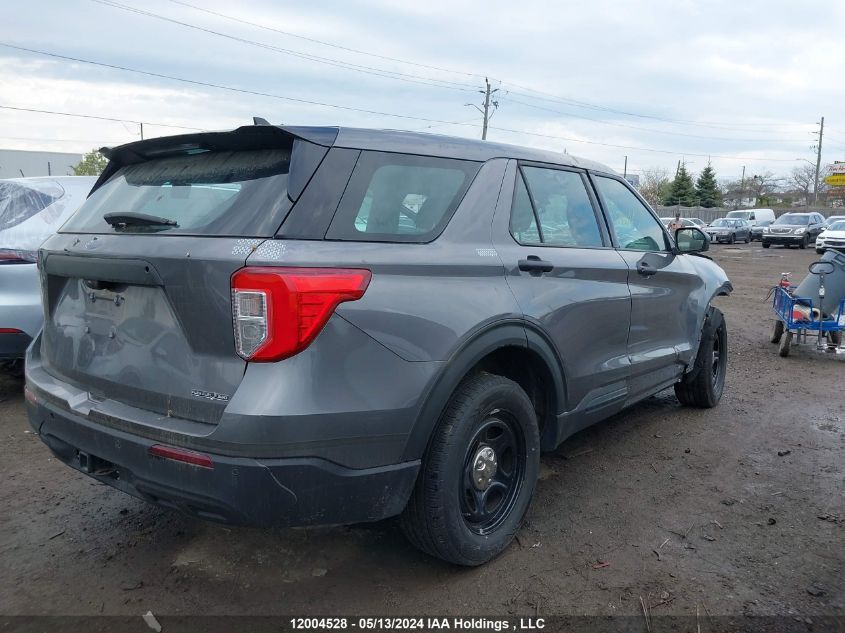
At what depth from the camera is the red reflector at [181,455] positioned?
2.28m

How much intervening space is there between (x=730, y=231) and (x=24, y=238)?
37850mm

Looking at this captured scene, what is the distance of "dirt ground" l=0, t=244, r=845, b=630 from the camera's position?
9.11 feet

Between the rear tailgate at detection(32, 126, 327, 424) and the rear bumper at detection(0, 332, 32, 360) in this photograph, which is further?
the rear bumper at detection(0, 332, 32, 360)

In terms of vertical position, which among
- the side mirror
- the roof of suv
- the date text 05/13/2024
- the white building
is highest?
the white building

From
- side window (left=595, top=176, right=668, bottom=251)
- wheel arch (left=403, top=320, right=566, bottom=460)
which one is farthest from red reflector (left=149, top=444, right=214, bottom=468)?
side window (left=595, top=176, right=668, bottom=251)

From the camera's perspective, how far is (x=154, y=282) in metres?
2.47

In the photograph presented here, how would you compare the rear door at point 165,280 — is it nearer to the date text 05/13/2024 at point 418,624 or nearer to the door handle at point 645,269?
the date text 05/13/2024 at point 418,624

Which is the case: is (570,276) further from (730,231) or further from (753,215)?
(753,215)

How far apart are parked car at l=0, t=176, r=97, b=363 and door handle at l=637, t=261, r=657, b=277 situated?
4120 millimetres

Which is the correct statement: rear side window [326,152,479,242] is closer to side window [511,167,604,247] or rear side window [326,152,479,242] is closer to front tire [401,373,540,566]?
side window [511,167,604,247]

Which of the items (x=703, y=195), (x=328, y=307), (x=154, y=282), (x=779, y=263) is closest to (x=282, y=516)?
(x=328, y=307)

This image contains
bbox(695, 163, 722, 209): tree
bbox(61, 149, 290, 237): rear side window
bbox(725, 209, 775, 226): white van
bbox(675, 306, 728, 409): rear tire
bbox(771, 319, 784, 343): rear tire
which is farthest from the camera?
bbox(695, 163, 722, 209): tree

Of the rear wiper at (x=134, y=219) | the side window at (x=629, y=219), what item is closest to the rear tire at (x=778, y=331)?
the side window at (x=629, y=219)

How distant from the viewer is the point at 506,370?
3381 mm
